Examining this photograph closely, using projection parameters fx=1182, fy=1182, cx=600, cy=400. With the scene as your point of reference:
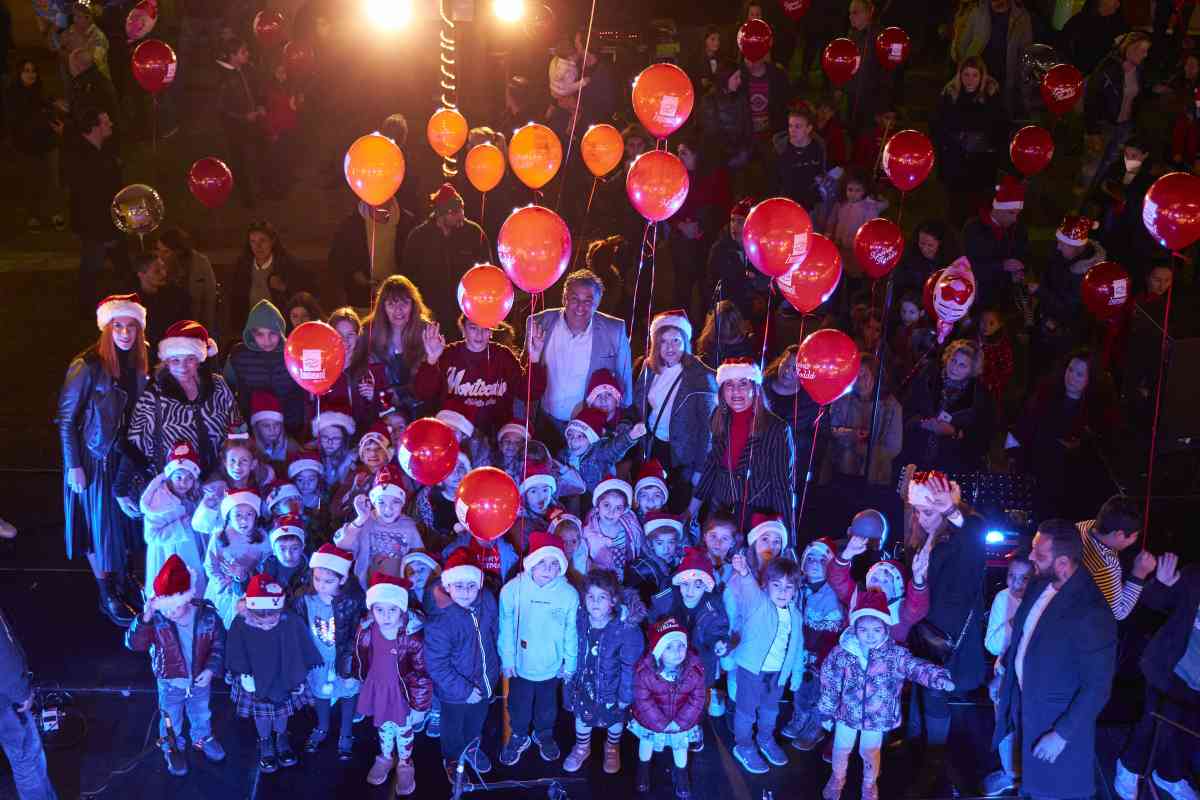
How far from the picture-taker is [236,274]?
25.7ft

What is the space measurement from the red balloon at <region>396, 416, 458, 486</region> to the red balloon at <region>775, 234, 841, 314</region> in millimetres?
2105

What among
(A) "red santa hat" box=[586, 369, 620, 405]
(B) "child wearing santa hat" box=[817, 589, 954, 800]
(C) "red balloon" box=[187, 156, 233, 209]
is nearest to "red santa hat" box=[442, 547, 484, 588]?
(A) "red santa hat" box=[586, 369, 620, 405]

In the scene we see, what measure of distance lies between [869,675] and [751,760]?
79 cm

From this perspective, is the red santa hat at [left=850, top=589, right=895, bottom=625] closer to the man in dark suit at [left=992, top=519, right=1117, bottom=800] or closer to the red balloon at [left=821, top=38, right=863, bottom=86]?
the man in dark suit at [left=992, top=519, right=1117, bottom=800]

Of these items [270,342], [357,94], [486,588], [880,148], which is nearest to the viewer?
[486,588]

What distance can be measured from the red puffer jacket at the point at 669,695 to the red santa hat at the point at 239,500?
196 cm

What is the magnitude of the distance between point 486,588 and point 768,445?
1663 mm

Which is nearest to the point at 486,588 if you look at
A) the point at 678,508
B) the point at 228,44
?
the point at 678,508

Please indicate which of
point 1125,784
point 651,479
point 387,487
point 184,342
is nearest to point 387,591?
point 387,487

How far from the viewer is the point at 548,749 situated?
565 cm

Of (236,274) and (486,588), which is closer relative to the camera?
(486,588)

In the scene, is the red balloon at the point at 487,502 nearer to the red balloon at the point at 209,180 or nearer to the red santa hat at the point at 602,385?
the red santa hat at the point at 602,385

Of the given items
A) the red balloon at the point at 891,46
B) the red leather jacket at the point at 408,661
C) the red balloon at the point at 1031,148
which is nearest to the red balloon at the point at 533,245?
the red leather jacket at the point at 408,661

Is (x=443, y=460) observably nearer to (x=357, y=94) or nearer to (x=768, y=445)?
(x=768, y=445)
